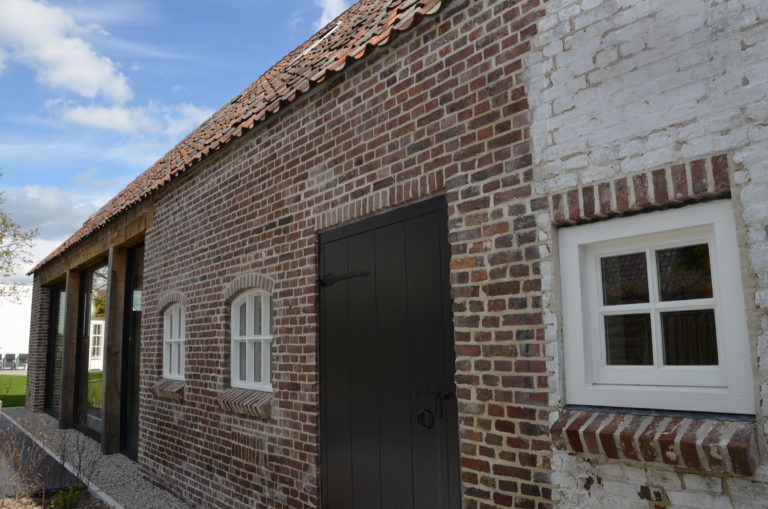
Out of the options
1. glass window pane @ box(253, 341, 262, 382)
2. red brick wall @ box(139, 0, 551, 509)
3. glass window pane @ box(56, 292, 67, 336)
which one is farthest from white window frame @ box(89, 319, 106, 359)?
glass window pane @ box(253, 341, 262, 382)

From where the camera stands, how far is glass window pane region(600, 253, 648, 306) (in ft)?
9.70

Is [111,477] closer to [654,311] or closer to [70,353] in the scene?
[70,353]

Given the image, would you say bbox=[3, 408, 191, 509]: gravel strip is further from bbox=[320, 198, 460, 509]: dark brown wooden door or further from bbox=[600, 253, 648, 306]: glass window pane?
bbox=[600, 253, 648, 306]: glass window pane

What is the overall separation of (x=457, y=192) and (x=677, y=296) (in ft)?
4.78

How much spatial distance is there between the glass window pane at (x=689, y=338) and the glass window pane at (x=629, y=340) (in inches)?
3.4

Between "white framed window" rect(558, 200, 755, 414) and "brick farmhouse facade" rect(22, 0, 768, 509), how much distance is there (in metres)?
0.01

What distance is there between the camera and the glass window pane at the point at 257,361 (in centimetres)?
617

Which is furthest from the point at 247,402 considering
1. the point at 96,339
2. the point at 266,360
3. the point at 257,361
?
the point at 96,339

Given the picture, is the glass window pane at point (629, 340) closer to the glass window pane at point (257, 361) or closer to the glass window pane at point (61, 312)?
the glass window pane at point (257, 361)

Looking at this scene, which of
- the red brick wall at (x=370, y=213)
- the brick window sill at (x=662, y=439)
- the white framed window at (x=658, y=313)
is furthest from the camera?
the red brick wall at (x=370, y=213)

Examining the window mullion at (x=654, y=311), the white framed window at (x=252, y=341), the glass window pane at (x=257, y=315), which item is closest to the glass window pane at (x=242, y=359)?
the white framed window at (x=252, y=341)

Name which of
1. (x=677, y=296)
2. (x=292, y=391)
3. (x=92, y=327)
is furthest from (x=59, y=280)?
(x=677, y=296)

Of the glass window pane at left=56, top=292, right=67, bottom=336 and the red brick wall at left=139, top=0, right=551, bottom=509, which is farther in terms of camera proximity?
the glass window pane at left=56, top=292, right=67, bottom=336

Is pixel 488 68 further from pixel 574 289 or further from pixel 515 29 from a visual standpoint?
pixel 574 289
